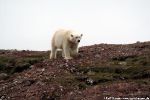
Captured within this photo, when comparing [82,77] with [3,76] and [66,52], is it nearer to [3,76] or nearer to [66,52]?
[66,52]

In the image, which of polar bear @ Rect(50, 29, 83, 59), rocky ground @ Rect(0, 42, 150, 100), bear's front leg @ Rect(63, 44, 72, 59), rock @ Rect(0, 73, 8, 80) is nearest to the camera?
rocky ground @ Rect(0, 42, 150, 100)

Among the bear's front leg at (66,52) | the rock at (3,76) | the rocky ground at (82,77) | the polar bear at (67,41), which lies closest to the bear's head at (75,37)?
the polar bear at (67,41)

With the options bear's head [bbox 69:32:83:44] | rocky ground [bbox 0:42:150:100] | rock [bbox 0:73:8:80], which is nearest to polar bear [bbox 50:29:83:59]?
bear's head [bbox 69:32:83:44]

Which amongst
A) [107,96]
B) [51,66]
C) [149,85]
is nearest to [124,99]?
[107,96]

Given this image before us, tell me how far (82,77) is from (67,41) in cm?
632

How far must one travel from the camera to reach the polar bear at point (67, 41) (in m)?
34.6

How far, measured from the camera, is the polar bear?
34625 millimetres

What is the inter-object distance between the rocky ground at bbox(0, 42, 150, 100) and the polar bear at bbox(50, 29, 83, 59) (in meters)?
0.81

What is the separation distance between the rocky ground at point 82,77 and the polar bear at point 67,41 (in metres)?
0.81

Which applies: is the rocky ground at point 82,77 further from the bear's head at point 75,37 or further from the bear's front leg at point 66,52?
the bear's head at point 75,37

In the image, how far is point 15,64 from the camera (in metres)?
37.3

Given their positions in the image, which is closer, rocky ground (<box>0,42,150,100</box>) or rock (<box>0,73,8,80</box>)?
rocky ground (<box>0,42,150,100</box>)

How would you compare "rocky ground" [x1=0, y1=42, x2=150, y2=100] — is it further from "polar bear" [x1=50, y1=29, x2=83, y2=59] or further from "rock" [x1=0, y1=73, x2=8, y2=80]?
"polar bear" [x1=50, y1=29, x2=83, y2=59]

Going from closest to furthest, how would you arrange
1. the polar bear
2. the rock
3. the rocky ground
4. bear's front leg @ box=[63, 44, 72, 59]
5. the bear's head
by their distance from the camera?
the rocky ground < the rock < the bear's head < the polar bear < bear's front leg @ box=[63, 44, 72, 59]
